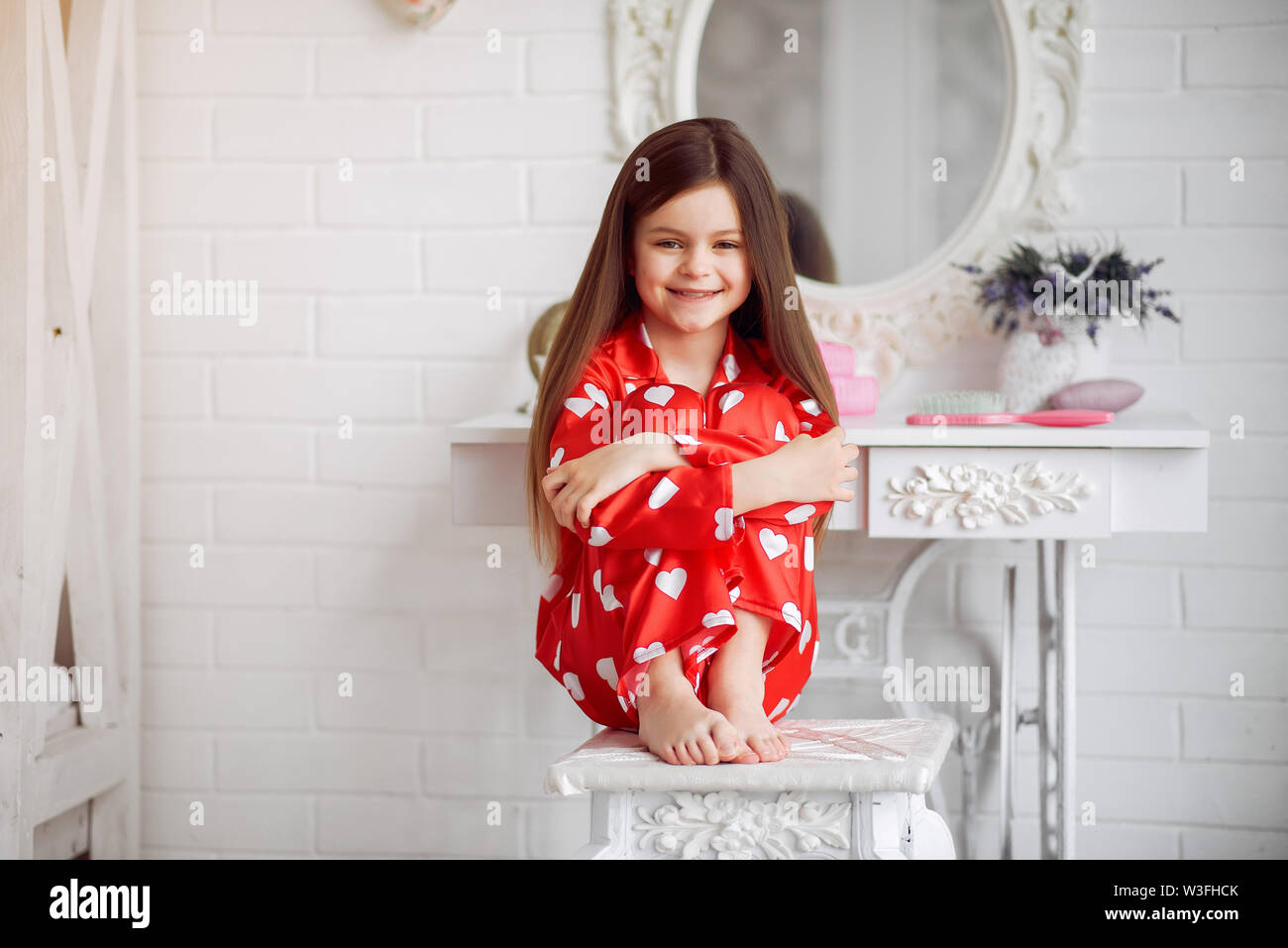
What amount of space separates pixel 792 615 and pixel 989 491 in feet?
1.23

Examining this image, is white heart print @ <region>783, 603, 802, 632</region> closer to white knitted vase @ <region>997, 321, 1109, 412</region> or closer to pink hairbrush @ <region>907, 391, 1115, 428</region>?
pink hairbrush @ <region>907, 391, 1115, 428</region>

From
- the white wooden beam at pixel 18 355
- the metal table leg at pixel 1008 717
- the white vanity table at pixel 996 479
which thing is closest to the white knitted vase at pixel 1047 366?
the white vanity table at pixel 996 479

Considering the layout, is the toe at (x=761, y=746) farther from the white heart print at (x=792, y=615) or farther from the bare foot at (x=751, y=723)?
the white heart print at (x=792, y=615)

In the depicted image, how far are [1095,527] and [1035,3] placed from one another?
0.79m

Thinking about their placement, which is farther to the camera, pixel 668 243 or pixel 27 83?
pixel 27 83

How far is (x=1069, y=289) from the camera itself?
1611 mm

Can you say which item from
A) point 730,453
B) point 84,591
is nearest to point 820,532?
point 730,453

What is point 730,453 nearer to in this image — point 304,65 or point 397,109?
point 397,109

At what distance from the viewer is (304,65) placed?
6.01 ft

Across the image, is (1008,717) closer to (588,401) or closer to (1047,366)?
(1047,366)

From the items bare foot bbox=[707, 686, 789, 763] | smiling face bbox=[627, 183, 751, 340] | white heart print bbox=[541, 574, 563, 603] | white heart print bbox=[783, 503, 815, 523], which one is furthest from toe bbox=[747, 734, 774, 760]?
smiling face bbox=[627, 183, 751, 340]

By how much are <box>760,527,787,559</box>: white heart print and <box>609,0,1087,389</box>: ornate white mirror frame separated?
641 mm

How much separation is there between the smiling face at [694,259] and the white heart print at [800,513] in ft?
0.77

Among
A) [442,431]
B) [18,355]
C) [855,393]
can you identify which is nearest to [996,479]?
[855,393]
